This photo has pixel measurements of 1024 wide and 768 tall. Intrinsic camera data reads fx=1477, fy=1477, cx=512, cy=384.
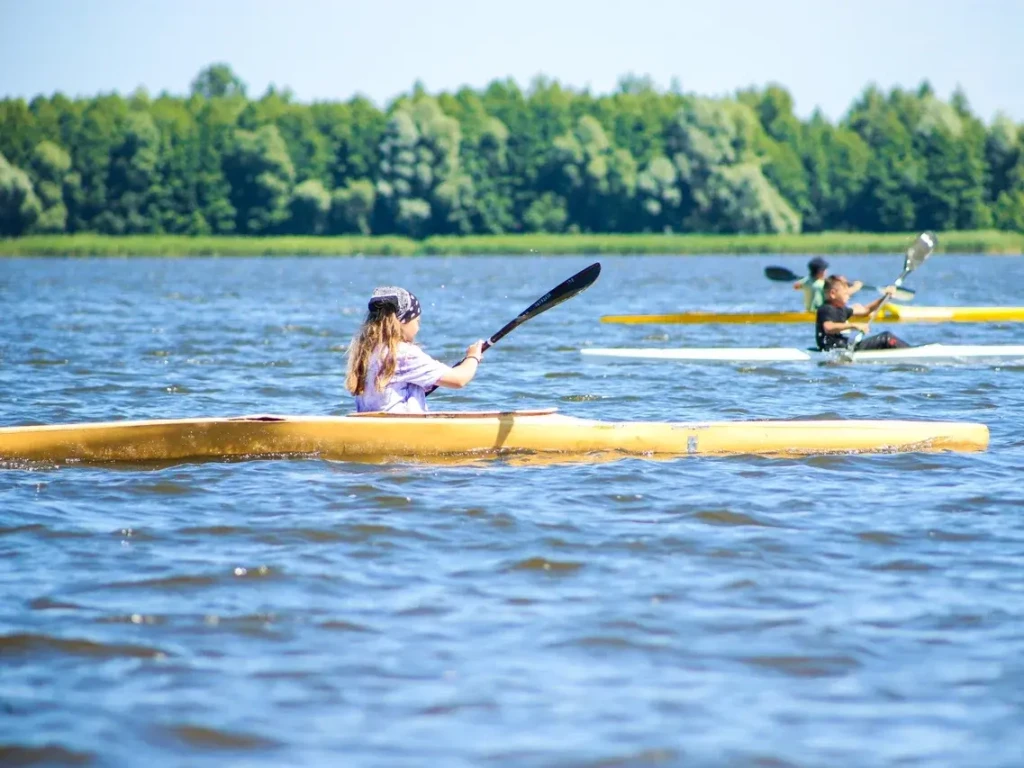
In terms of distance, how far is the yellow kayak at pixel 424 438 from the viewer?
9.27 m

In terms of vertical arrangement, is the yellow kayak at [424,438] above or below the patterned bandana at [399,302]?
below

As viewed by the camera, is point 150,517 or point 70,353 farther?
point 70,353

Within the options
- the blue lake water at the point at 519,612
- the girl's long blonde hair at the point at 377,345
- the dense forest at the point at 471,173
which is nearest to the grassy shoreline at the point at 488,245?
the dense forest at the point at 471,173

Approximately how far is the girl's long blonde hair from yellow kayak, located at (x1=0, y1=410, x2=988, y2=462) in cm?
25

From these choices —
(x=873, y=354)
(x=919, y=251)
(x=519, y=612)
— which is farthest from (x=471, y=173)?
(x=519, y=612)

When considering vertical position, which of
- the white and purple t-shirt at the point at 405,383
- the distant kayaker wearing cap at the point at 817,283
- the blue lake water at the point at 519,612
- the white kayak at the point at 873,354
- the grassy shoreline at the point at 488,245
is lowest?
the blue lake water at the point at 519,612

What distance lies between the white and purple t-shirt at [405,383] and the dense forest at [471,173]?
75512 millimetres

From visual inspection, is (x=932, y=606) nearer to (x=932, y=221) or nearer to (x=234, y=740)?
(x=234, y=740)

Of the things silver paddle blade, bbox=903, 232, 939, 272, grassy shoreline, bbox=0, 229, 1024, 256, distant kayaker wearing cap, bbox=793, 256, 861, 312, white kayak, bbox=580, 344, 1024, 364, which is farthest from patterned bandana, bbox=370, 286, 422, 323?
grassy shoreline, bbox=0, 229, 1024, 256

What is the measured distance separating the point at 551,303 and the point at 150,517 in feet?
11.5

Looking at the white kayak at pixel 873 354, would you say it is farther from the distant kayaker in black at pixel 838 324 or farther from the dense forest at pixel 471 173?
the dense forest at pixel 471 173

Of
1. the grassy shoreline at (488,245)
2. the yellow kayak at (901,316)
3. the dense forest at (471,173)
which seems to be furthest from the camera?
the dense forest at (471,173)

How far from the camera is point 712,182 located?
86500mm

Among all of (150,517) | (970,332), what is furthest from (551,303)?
(970,332)
